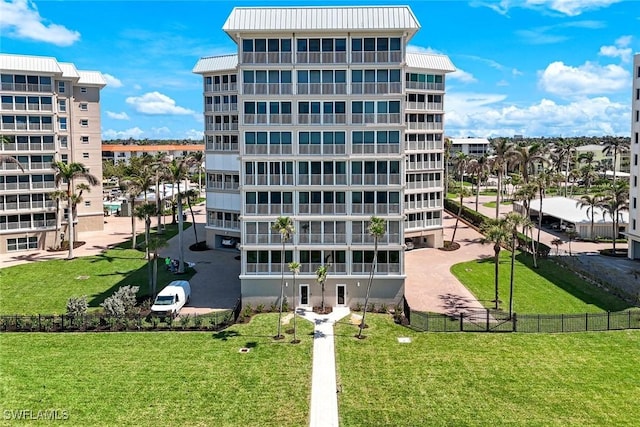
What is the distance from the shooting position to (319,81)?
127ft

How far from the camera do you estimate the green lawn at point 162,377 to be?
25047mm

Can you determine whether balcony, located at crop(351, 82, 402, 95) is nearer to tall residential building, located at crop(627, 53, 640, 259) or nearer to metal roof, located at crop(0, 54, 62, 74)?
tall residential building, located at crop(627, 53, 640, 259)

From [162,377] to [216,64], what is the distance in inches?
1599

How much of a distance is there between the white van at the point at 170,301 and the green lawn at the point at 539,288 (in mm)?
23413

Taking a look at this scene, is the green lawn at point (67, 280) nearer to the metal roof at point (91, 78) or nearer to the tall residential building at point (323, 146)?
the tall residential building at point (323, 146)

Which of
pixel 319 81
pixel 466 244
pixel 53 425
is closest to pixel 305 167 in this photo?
pixel 319 81

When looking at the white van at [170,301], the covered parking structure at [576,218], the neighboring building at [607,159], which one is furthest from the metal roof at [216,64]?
the neighboring building at [607,159]

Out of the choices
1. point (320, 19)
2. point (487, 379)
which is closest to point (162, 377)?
point (487, 379)

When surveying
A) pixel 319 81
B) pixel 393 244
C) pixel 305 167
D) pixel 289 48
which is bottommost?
pixel 393 244

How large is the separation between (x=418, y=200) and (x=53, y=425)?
4501cm

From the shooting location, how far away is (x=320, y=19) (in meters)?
37.9

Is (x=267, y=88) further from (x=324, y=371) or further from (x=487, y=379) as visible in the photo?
(x=487, y=379)

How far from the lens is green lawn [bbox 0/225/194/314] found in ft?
136

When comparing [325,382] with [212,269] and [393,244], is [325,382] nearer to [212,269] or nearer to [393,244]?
[393,244]
